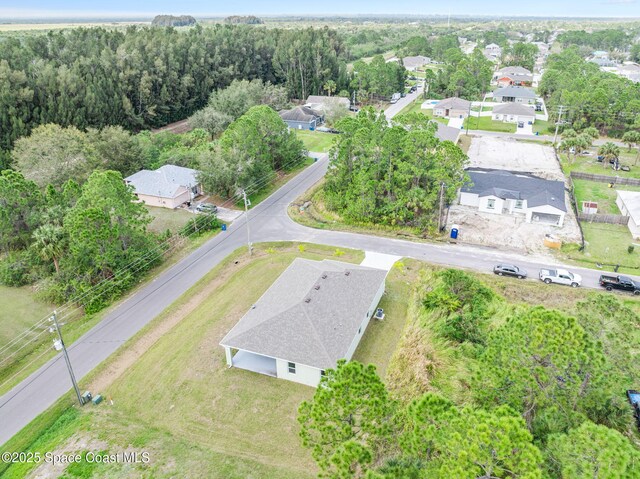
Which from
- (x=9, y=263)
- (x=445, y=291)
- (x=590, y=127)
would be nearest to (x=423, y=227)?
(x=445, y=291)

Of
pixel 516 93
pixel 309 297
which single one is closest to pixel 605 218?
pixel 309 297

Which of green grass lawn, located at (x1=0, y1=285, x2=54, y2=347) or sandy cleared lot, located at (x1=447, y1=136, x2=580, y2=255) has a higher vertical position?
sandy cleared lot, located at (x1=447, y1=136, x2=580, y2=255)

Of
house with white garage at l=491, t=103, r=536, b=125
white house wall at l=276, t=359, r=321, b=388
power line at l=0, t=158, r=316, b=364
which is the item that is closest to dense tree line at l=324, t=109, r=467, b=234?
power line at l=0, t=158, r=316, b=364

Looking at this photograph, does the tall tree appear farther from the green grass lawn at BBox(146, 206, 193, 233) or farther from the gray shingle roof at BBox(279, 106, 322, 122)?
the gray shingle roof at BBox(279, 106, 322, 122)

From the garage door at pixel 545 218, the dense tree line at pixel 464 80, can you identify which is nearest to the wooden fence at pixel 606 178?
the garage door at pixel 545 218

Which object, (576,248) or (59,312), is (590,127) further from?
(59,312)

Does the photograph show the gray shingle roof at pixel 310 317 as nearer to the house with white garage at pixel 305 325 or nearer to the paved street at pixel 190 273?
the house with white garage at pixel 305 325
